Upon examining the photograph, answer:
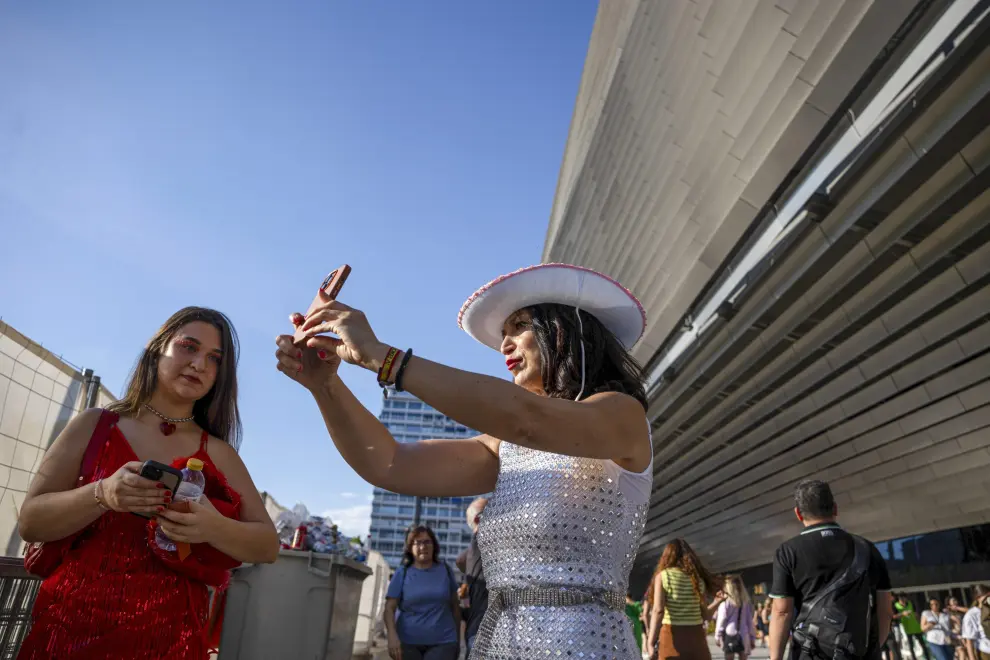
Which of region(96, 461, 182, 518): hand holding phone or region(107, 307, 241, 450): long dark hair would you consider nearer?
region(96, 461, 182, 518): hand holding phone

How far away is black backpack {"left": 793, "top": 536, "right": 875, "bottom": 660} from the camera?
135 inches

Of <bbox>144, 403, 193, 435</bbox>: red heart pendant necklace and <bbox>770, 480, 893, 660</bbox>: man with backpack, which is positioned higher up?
<bbox>144, 403, 193, 435</bbox>: red heart pendant necklace

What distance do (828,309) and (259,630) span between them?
1126 cm

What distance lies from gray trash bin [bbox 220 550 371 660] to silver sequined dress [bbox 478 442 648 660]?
326cm

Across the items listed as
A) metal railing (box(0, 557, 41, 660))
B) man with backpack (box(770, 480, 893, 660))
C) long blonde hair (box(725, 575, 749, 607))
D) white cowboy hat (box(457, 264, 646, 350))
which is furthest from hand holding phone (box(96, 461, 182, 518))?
long blonde hair (box(725, 575, 749, 607))

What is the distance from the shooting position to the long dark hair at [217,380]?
1.91 metres

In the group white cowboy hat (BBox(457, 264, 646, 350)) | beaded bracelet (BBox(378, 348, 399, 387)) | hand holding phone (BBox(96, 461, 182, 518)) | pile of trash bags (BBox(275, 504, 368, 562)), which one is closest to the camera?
beaded bracelet (BBox(378, 348, 399, 387))

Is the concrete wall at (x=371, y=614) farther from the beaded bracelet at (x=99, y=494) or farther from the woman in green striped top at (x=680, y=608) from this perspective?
the beaded bracelet at (x=99, y=494)

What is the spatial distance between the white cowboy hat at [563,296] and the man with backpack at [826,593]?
246 centimetres

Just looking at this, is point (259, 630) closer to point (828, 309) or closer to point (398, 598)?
point (398, 598)

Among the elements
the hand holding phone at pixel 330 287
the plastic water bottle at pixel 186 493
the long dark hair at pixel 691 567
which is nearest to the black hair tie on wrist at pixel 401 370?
the hand holding phone at pixel 330 287

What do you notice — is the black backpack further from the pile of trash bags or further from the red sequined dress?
the red sequined dress

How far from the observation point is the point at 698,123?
1443 cm

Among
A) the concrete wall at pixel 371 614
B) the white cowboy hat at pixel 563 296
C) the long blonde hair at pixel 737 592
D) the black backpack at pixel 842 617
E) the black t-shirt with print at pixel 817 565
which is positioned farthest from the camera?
the long blonde hair at pixel 737 592
